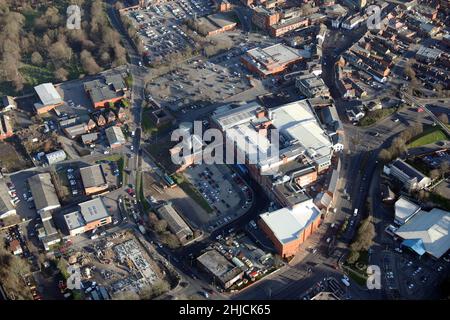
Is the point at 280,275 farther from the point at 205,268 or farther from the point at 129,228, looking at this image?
the point at 129,228

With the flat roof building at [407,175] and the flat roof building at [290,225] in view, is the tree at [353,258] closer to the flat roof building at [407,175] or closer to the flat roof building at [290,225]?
the flat roof building at [290,225]

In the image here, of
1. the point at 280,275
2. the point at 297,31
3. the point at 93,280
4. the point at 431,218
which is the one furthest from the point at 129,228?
the point at 297,31

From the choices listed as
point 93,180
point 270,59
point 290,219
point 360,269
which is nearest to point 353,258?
point 360,269

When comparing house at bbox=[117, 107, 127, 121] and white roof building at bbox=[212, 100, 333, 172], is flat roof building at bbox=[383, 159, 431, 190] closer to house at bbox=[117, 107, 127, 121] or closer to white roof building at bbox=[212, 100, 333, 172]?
white roof building at bbox=[212, 100, 333, 172]

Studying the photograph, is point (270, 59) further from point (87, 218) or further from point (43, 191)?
point (43, 191)

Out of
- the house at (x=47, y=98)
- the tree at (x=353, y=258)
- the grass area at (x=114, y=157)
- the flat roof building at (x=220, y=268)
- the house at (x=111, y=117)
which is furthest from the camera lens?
the house at (x=47, y=98)

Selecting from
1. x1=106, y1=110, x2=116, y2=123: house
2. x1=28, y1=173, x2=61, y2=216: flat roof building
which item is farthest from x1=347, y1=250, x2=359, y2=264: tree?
x1=106, y1=110, x2=116, y2=123: house

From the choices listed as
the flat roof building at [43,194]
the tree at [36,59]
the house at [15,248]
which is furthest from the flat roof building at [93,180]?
the tree at [36,59]
